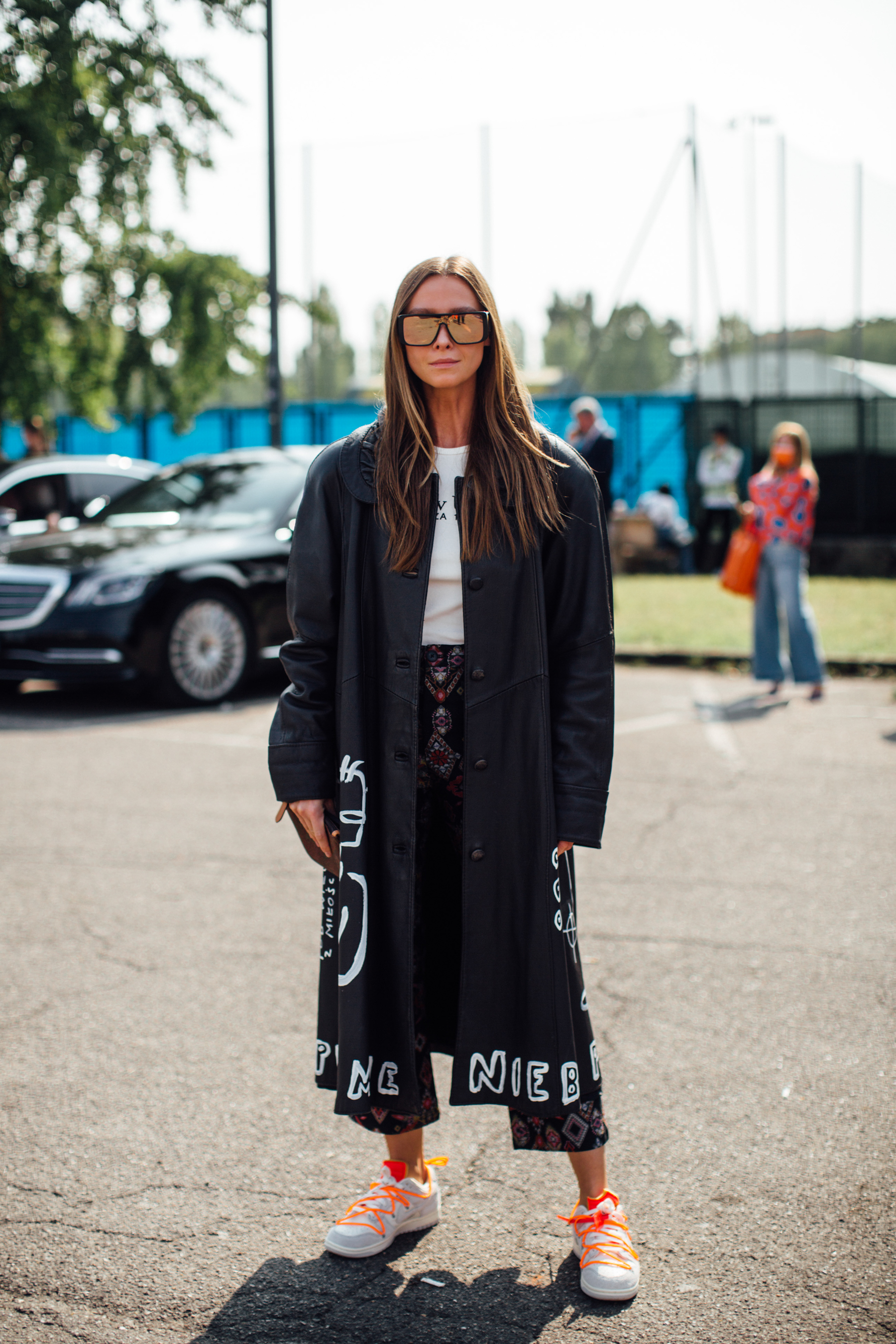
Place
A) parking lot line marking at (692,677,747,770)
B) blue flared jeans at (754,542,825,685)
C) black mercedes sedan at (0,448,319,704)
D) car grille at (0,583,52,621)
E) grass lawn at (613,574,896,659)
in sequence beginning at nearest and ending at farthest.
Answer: parking lot line marking at (692,677,747,770), black mercedes sedan at (0,448,319,704), car grille at (0,583,52,621), blue flared jeans at (754,542,825,685), grass lawn at (613,574,896,659)

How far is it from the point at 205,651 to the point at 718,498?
1116cm

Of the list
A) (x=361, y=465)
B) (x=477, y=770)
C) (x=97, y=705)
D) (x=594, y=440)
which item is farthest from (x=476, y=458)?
(x=594, y=440)

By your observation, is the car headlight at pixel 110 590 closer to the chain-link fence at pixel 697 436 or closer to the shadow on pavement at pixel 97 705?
the shadow on pavement at pixel 97 705

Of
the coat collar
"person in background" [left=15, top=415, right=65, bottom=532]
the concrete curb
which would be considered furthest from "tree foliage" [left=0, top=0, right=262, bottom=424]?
the coat collar

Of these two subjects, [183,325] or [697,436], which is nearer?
[183,325]

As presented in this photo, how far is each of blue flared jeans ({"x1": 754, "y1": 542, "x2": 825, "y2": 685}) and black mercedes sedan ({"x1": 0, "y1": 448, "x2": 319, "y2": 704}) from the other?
132 inches

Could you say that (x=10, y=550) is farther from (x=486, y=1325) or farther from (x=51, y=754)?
(x=486, y=1325)

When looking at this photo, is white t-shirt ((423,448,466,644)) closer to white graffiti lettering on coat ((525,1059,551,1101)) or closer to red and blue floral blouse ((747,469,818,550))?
white graffiti lettering on coat ((525,1059,551,1101))

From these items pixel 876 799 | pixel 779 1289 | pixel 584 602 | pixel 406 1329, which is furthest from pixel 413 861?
pixel 876 799

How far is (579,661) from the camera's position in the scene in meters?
2.35

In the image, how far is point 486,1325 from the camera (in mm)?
2209

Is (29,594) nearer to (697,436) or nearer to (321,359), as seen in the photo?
(697,436)

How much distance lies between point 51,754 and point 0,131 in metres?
9.57

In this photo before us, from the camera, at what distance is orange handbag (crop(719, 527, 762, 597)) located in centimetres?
877
